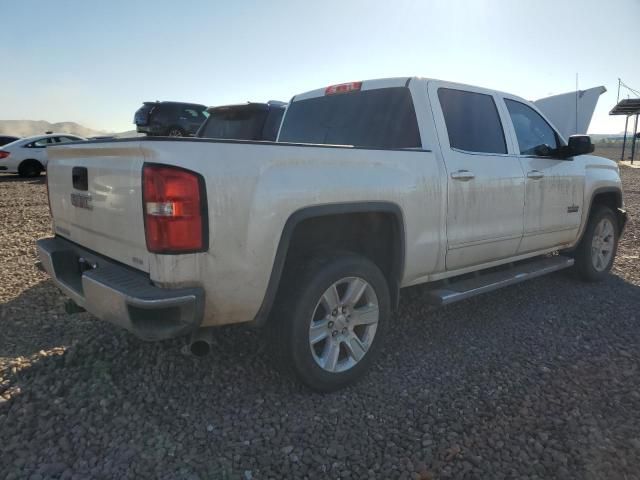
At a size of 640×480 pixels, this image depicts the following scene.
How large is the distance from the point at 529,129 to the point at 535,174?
0.57 meters

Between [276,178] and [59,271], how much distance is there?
162cm

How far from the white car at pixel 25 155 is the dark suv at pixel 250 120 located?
10.1 metres

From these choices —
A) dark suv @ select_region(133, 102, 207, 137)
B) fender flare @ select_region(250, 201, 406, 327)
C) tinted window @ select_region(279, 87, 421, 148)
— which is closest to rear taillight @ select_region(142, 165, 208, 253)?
fender flare @ select_region(250, 201, 406, 327)

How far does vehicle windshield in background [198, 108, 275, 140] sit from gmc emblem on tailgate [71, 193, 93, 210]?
12.3 feet

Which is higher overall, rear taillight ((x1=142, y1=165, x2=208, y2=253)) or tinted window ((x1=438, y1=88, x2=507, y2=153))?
tinted window ((x1=438, y1=88, x2=507, y2=153))

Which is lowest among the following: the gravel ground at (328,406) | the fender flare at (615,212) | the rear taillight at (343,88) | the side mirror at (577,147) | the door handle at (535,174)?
the gravel ground at (328,406)

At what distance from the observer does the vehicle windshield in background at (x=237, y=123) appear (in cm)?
665

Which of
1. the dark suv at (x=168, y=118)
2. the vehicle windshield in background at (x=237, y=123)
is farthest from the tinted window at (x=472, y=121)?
the dark suv at (x=168, y=118)

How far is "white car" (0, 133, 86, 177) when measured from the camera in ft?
49.6

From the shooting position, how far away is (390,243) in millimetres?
3307

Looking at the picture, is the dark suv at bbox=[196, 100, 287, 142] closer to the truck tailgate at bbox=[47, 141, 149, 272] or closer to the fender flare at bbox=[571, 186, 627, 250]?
the truck tailgate at bbox=[47, 141, 149, 272]

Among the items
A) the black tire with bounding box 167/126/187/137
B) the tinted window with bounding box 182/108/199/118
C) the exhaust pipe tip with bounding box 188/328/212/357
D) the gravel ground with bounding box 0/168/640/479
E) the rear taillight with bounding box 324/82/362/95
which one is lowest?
the gravel ground with bounding box 0/168/640/479

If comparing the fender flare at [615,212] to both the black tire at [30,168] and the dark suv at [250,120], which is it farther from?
the black tire at [30,168]

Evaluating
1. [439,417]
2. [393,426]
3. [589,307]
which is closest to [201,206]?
[393,426]
